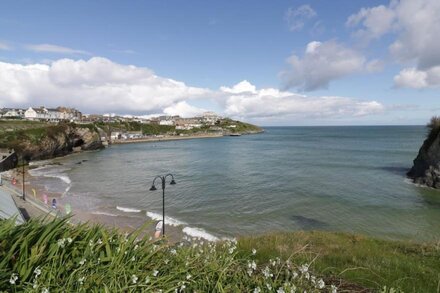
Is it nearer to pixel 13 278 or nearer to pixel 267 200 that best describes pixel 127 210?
pixel 267 200

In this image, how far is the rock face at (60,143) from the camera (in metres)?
70.5

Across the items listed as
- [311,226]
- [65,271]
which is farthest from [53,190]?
[65,271]

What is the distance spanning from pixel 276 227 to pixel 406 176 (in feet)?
106

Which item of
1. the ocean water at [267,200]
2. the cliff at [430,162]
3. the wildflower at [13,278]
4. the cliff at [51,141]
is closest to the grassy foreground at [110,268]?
the wildflower at [13,278]

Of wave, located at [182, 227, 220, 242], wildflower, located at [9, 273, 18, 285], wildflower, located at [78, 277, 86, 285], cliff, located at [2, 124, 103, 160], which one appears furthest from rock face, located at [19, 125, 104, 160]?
wildflower, located at [78, 277, 86, 285]

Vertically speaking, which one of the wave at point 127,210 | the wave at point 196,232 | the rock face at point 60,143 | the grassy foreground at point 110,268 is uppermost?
the grassy foreground at point 110,268

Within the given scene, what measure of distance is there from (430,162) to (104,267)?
4684 centimetres

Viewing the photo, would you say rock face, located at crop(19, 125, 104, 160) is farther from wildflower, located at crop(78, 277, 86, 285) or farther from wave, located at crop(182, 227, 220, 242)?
wildflower, located at crop(78, 277, 86, 285)

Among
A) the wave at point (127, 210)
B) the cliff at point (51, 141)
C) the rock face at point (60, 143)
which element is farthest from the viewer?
the rock face at point (60, 143)

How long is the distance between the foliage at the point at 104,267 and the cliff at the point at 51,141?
74.9 metres

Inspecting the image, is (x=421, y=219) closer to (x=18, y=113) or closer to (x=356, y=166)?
(x=356, y=166)

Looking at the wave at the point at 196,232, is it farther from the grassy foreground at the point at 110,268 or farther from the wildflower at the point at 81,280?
the wildflower at the point at 81,280

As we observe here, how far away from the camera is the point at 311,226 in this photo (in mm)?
23469

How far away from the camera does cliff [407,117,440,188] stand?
37.4m
